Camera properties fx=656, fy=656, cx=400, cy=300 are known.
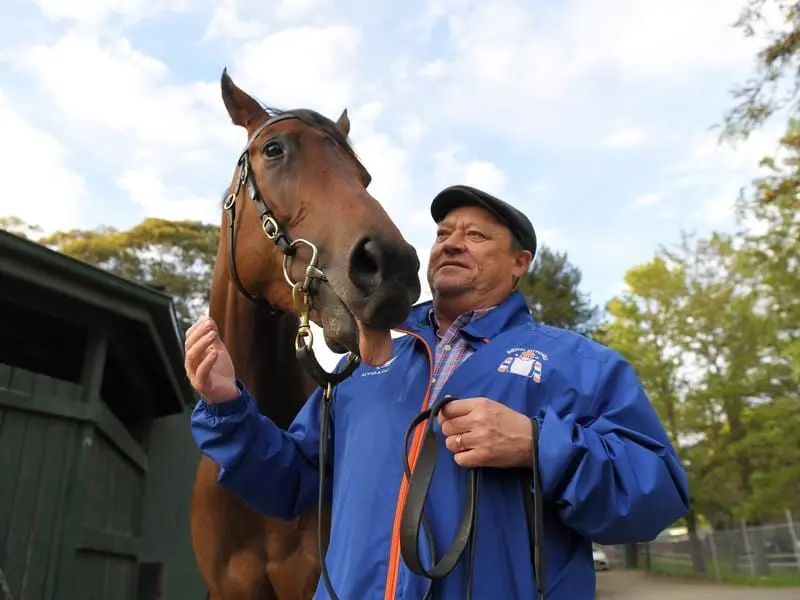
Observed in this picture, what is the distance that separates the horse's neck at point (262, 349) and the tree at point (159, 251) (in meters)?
25.5

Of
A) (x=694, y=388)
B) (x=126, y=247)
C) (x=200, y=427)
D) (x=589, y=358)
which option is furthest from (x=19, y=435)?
(x=126, y=247)

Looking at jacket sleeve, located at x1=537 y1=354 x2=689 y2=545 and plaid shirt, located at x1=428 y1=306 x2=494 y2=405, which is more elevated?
plaid shirt, located at x1=428 y1=306 x2=494 y2=405

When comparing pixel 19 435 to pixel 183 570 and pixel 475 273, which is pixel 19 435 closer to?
pixel 475 273

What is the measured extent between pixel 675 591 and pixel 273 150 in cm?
2061

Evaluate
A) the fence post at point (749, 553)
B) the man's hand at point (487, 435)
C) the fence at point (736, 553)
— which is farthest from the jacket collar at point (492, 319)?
the fence post at point (749, 553)

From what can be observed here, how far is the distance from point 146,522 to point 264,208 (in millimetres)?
6688

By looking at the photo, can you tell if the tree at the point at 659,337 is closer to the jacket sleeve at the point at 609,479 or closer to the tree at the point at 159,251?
the tree at the point at 159,251

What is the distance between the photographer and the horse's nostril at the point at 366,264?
1748 millimetres

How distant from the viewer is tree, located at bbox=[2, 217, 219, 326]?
27.4m

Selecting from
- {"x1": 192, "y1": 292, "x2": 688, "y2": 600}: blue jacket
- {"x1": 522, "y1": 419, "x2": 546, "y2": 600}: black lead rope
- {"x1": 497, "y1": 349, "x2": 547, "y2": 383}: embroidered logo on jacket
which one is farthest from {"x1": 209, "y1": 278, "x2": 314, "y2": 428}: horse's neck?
{"x1": 522, "y1": 419, "x2": 546, "y2": 600}: black lead rope

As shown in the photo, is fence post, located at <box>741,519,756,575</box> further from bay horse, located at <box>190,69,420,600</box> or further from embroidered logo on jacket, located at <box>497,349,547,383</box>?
embroidered logo on jacket, located at <box>497,349,547,383</box>

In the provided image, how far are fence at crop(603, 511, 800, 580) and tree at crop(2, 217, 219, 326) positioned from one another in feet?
71.4

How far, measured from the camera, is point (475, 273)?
2.13 meters

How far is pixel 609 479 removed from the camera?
5.06 feet
